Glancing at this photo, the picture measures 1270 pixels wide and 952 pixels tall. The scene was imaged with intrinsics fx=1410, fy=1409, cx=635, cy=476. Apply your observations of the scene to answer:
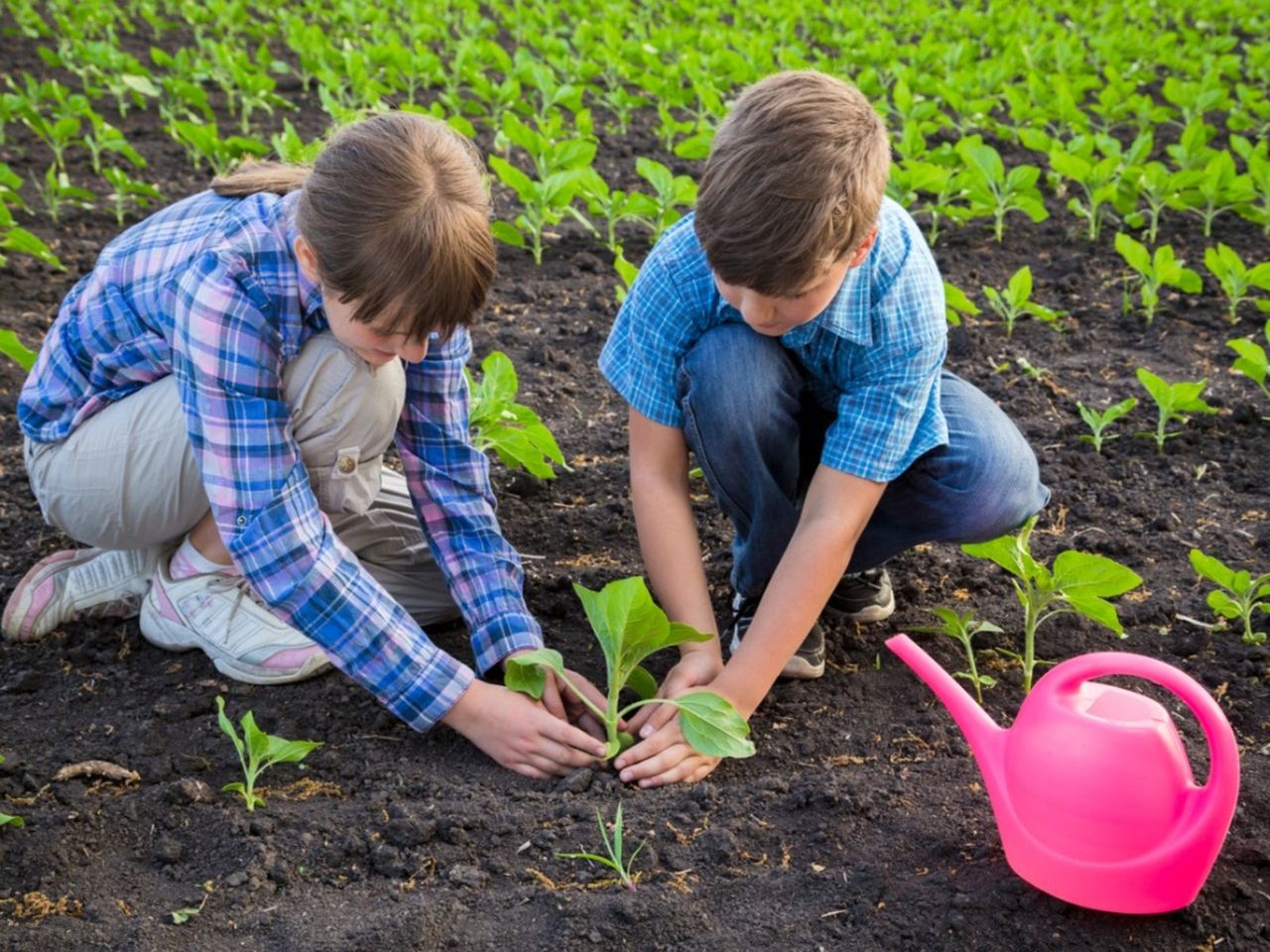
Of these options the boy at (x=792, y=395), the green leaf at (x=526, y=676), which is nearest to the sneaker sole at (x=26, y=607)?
the green leaf at (x=526, y=676)

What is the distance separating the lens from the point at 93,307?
2393mm

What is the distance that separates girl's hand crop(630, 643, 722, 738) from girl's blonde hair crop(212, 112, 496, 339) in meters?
0.65

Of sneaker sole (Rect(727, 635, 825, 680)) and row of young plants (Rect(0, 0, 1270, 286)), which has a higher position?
sneaker sole (Rect(727, 635, 825, 680))

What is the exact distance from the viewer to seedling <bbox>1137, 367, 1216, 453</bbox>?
10.1 feet

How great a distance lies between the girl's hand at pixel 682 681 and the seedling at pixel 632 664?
0.05 metres

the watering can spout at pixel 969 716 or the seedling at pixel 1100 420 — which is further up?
the watering can spout at pixel 969 716

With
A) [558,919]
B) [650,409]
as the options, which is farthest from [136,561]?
[558,919]

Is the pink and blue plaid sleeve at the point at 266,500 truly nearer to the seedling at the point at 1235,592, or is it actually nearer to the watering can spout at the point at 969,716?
the watering can spout at the point at 969,716

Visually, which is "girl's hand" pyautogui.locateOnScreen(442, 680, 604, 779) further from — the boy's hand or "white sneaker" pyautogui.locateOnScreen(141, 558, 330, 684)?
"white sneaker" pyautogui.locateOnScreen(141, 558, 330, 684)

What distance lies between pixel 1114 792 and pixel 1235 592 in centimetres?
93

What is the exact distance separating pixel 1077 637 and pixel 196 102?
14.6ft

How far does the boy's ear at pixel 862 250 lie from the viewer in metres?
1.98

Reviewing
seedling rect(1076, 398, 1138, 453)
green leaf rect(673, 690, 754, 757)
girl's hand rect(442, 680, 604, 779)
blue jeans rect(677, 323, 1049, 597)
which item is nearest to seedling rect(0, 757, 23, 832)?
green leaf rect(673, 690, 754, 757)

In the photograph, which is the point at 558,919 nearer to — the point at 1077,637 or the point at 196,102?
the point at 1077,637
